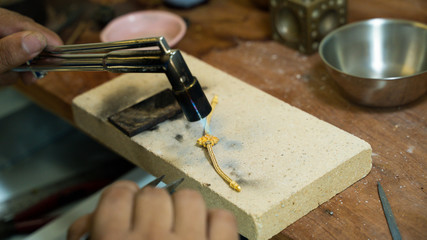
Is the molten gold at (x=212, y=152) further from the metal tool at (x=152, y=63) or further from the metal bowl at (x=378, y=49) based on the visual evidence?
the metal bowl at (x=378, y=49)

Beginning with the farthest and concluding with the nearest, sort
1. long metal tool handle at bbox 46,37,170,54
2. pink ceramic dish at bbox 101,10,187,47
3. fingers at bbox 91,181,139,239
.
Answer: pink ceramic dish at bbox 101,10,187,47
long metal tool handle at bbox 46,37,170,54
fingers at bbox 91,181,139,239

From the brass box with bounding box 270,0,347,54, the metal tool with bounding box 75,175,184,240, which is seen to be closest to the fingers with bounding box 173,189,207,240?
the metal tool with bounding box 75,175,184,240

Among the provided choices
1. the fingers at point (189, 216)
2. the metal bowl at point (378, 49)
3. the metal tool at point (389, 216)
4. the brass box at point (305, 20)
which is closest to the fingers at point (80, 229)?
the fingers at point (189, 216)

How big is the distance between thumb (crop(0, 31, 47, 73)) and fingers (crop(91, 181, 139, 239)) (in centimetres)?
51

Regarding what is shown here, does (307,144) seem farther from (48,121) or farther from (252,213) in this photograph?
(48,121)

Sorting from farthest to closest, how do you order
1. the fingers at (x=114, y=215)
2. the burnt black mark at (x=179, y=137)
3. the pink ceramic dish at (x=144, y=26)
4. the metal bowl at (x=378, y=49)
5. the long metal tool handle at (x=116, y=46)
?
the pink ceramic dish at (x=144, y=26), the metal bowl at (x=378, y=49), the burnt black mark at (x=179, y=137), the long metal tool handle at (x=116, y=46), the fingers at (x=114, y=215)

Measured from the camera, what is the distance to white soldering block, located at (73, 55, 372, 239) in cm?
85

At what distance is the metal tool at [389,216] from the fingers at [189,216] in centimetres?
34

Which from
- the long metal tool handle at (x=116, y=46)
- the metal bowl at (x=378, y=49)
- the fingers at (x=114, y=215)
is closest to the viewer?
the fingers at (x=114, y=215)

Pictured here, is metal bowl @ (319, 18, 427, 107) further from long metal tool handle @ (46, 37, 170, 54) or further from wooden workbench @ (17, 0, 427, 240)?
long metal tool handle @ (46, 37, 170, 54)

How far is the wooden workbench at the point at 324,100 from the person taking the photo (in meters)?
0.88

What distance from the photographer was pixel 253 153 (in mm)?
942

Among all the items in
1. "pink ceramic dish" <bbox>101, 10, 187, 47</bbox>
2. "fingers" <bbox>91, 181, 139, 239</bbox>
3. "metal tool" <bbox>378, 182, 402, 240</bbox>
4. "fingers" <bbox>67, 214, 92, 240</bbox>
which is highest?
"fingers" <bbox>91, 181, 139, 239</bbox>

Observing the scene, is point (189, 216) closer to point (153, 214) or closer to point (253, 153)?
point (153, 214)
